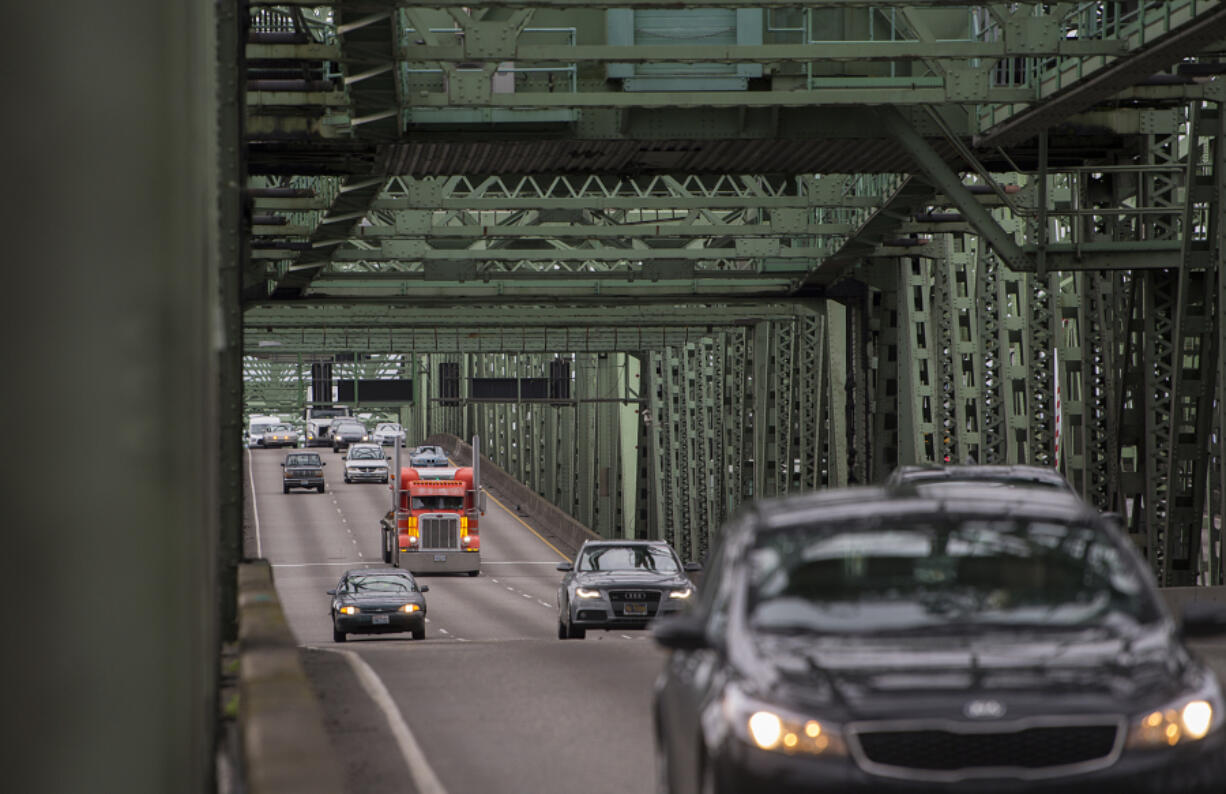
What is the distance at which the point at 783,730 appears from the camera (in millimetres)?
6281

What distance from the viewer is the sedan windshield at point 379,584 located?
1430 inches

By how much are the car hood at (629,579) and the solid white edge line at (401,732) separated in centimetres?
718

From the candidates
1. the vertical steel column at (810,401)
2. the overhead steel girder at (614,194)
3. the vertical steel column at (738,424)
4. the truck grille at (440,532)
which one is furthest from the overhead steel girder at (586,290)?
the vertical steel column at (738,424)

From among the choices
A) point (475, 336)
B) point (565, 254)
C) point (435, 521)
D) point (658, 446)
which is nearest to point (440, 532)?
point (435, 521)

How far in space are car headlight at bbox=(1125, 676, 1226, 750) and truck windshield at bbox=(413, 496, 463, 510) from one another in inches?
2057

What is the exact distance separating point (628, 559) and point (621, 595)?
1.61 m

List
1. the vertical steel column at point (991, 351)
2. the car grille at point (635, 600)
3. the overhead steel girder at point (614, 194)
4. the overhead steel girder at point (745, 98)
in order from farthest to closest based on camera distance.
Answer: the vertical steel column at point (991, 351), the overhead steel girder at point (614, 194), the car grille at point (635, 600), the overhead steel girder at point (745, 98)

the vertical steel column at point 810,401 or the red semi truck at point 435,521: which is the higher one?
the vertical steel column at point 810,401

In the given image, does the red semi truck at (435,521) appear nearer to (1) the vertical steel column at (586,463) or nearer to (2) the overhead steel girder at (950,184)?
(1) the vertical steel column at (586,463)

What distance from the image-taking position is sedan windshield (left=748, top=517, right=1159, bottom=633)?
275 inches

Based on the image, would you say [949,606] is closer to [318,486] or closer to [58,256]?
[58,256]

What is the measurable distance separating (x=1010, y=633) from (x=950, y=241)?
34.2 meters

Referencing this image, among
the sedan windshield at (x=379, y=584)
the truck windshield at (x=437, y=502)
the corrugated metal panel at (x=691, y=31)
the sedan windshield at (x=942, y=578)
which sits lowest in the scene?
the sedan windshield at (x=379, y=584)

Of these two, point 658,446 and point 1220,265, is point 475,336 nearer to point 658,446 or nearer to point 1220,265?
point 658,446
